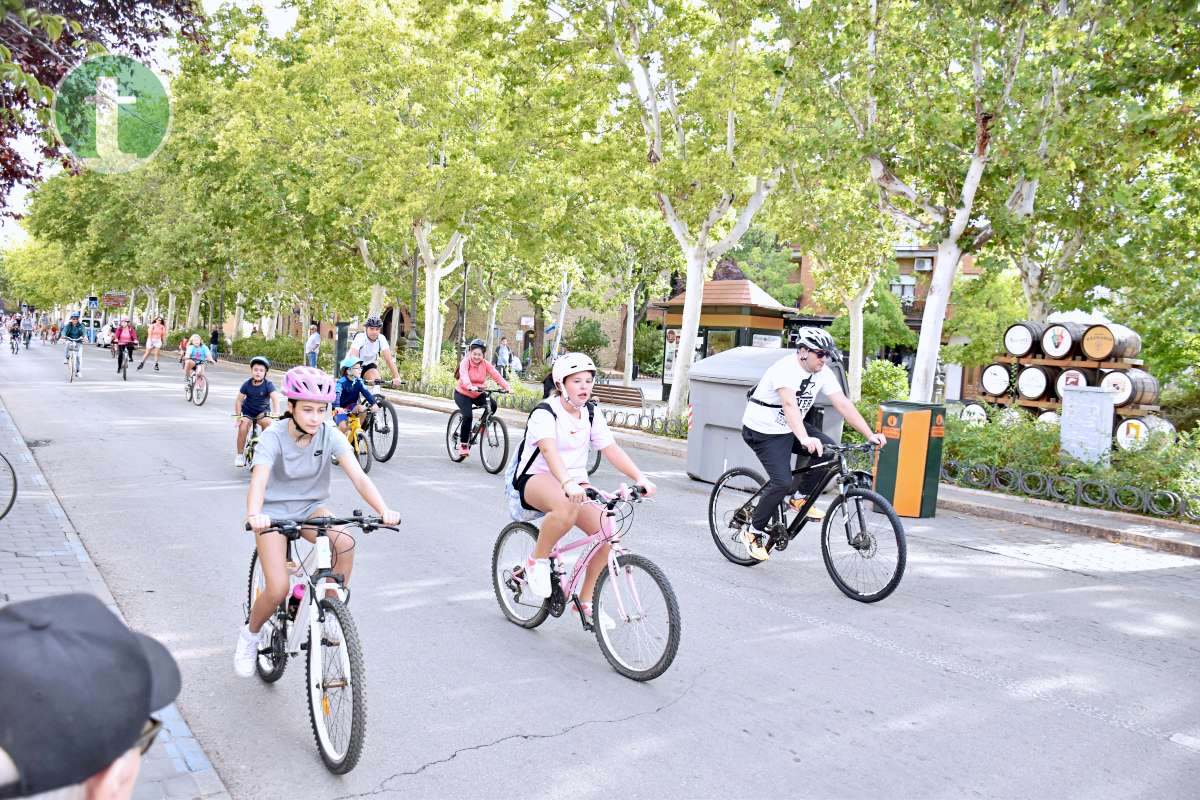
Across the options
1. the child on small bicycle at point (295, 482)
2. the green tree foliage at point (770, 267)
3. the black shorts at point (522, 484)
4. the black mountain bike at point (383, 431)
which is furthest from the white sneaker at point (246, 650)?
the green tree foliage at point (770, 267)

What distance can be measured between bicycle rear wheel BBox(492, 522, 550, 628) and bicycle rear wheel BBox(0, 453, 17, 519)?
4601 mm

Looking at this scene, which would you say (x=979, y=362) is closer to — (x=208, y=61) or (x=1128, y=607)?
(x=1128, y=607)

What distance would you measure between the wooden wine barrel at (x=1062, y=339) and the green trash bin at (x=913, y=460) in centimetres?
927

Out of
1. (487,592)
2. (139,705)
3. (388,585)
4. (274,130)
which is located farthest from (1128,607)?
(274,130)

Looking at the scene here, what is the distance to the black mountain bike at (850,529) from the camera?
6934 millimetres

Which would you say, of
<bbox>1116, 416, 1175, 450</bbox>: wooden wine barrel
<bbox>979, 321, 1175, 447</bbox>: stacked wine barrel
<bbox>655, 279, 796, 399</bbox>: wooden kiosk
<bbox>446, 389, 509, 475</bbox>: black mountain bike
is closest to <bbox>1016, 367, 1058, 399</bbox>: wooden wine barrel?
<bbox>979, 321, 1175, 447</bbox>: stacked wine barrel

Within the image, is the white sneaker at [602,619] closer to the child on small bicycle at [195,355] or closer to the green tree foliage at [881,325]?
the child on small bicycle at [195,355]

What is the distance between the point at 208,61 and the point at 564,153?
820 inches

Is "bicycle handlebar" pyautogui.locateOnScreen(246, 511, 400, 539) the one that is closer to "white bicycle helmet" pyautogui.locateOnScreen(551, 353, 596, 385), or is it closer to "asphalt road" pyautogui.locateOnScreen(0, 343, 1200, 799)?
"asphalt road" pyautogui.locateOnScreen(0, 343, 1200, 799)

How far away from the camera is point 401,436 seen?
17.1 meters

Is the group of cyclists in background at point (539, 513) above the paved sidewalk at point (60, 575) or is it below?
above

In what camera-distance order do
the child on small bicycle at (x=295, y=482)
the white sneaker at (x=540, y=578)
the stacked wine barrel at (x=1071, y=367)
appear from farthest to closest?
the stacked wine barrel at (x=1071, y=367)
the white sneaker at (x=540, y=578)
the child on small bicycle at (x=295, y=482)

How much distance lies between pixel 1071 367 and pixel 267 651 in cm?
1826

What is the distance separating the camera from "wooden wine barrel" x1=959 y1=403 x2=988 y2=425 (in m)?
15.0
